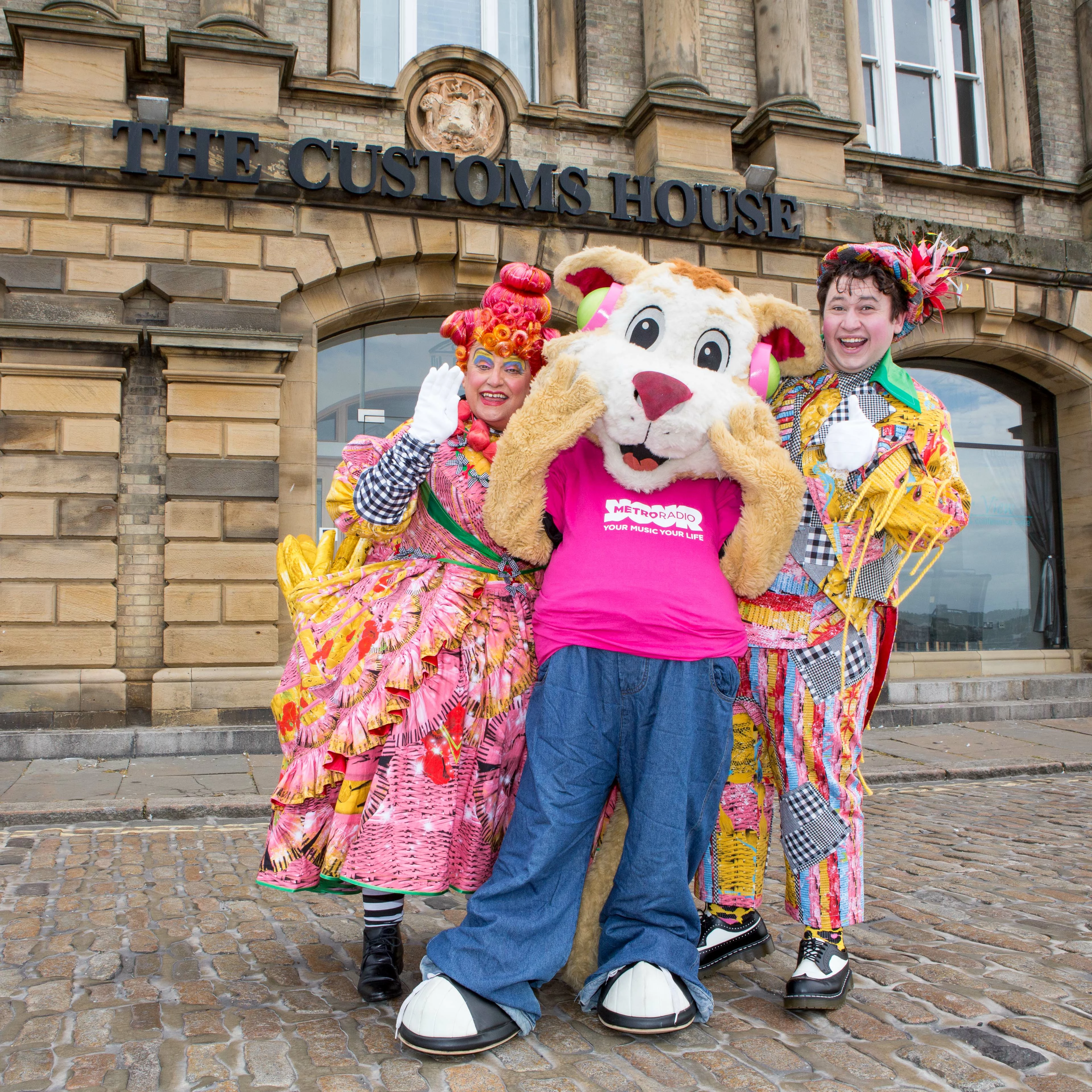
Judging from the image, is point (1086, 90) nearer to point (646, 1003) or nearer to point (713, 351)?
point (713, 351)

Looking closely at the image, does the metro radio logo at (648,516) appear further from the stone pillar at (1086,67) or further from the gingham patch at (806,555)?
the stone pillar at (1086,67)

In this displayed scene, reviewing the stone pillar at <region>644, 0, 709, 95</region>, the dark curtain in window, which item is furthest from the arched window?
the stone pillar at <region>644, 0, 709, 95</region>

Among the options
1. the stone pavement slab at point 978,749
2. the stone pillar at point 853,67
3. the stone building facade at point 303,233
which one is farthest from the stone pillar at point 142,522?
the stone pillar at point 853,67

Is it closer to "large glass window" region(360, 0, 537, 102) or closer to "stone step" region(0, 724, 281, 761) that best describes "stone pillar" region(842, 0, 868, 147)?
"large glass window" region(360, 0, 537, 102)

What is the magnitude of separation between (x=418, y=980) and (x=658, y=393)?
69.1 inches

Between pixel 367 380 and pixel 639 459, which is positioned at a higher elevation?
pixel 367 380

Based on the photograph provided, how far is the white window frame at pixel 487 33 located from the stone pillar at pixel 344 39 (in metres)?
0.67

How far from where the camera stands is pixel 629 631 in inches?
92.4

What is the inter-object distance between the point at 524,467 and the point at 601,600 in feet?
1.26

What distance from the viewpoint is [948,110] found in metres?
12.2

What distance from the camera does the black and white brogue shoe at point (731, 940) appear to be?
2.82m

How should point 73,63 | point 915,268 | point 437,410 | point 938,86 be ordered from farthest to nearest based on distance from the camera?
1. point 938,86
2. point 73,63
3. point 915,268
4. point 437,410

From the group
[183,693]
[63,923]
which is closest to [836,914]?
[63,923]

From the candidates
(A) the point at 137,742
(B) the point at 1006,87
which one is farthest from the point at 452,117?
(B) the point at 1006,87
